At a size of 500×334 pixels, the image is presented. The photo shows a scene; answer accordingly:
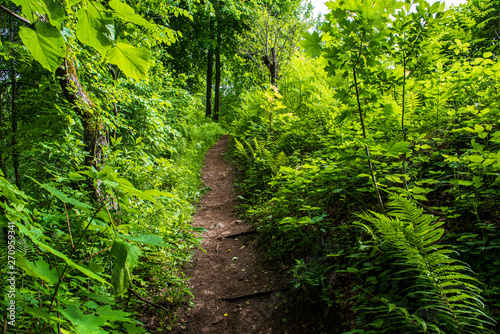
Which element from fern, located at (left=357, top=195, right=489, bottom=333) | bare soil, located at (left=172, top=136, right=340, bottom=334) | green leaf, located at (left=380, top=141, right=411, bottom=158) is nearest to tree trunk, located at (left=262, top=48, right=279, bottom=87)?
bare soil, located at (left=172, top=136, right=340, bottom=334)

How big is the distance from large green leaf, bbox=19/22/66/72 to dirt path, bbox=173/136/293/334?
227 cm

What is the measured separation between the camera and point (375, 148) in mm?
1931

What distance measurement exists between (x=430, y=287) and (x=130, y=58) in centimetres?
226

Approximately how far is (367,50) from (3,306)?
2.85 metres

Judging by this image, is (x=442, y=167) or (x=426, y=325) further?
(x=442, y=167)

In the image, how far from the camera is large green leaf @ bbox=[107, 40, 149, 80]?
73 cm

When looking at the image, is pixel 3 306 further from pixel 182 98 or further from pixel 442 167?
pixel 182 98

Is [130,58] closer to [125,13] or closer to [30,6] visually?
[125,13]

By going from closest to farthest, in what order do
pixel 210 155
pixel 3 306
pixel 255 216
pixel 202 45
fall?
pixel 3 306 < pixel 255 216 < pixel 210 155 < pixel 202 45

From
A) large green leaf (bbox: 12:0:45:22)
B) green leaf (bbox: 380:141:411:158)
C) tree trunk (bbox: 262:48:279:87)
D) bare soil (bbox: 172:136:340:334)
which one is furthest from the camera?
tree trunk (bbox: 262:48:279:87)

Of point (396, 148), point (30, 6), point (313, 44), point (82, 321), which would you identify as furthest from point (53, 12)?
point (396, 148)

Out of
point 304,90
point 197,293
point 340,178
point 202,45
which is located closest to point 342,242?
point 340,178

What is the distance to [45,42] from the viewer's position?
71 centimetres

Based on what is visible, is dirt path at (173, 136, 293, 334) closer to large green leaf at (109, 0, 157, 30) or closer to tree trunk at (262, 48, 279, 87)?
large green leaf at (109, 0, 157, 30)
